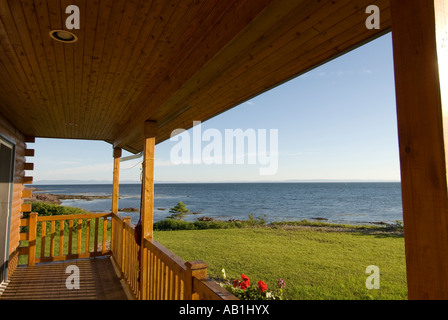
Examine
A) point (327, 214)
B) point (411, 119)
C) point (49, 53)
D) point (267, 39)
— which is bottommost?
point (327, 214)

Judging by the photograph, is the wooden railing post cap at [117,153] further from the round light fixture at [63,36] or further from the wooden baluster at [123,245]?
the round light fixture at [63,36]

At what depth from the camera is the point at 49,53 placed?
2.22 meters

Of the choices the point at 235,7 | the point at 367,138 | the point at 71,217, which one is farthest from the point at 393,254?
the point at 367,138

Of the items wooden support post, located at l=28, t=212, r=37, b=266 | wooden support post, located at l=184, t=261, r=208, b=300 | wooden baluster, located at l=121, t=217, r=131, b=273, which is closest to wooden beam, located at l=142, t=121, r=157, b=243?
wooden baluster, located at l=121, t=217, r=131, b=273

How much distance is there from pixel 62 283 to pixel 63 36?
12.9ft

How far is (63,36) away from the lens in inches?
76.7

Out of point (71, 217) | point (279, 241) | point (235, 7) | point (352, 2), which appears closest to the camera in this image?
point (352, 2)

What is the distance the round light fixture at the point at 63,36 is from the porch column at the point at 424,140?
197 centimetres

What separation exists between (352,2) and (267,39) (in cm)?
48

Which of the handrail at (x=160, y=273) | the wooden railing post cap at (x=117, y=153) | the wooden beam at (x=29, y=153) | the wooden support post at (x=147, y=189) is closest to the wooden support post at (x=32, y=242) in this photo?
the wooden beam at (x=29, y=153)

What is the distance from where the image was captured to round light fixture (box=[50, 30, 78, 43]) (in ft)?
6.18

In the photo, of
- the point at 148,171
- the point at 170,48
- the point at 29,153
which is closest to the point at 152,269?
the point at 148,171

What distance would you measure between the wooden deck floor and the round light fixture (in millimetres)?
3325

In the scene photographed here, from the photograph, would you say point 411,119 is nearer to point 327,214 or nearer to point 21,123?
point 21,123
